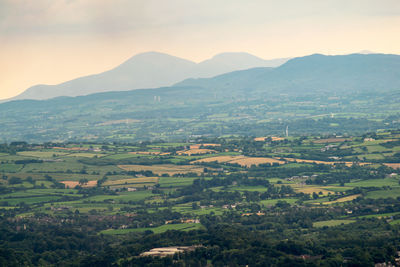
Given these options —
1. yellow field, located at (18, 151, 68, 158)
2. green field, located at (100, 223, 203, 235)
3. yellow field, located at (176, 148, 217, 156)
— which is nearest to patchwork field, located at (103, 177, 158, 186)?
yellow field, located at (176, 148, 217, 156)

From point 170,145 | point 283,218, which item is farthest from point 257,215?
point 170,145


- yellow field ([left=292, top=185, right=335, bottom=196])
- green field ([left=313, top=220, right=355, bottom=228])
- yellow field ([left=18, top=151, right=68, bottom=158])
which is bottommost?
yellow field ([left=292, top=185, right=335, bottom=196])

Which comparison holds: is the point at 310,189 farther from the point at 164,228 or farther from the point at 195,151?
the point at 195,151

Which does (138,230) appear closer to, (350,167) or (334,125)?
(350,167)

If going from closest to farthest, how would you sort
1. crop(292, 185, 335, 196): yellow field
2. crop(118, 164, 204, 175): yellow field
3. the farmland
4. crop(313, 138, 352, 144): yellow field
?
the farmland
crop(292, 185, 335, 196): yellow field
crop(118, 164, 204, 175): yellow field
crop(313, 138, 352, 144): yellow field

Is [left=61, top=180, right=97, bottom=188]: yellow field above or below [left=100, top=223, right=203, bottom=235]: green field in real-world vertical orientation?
above

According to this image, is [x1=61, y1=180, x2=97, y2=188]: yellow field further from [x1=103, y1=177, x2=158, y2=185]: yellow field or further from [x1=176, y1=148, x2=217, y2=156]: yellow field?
[x1=176, y1=148, x2=217, y2=156]: yellow field

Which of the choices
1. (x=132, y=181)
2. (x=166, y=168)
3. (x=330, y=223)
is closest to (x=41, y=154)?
(x=166, y=168)

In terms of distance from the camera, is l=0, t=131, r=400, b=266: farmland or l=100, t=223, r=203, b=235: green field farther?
l=0, t=131, r=400, b=266: farmland
